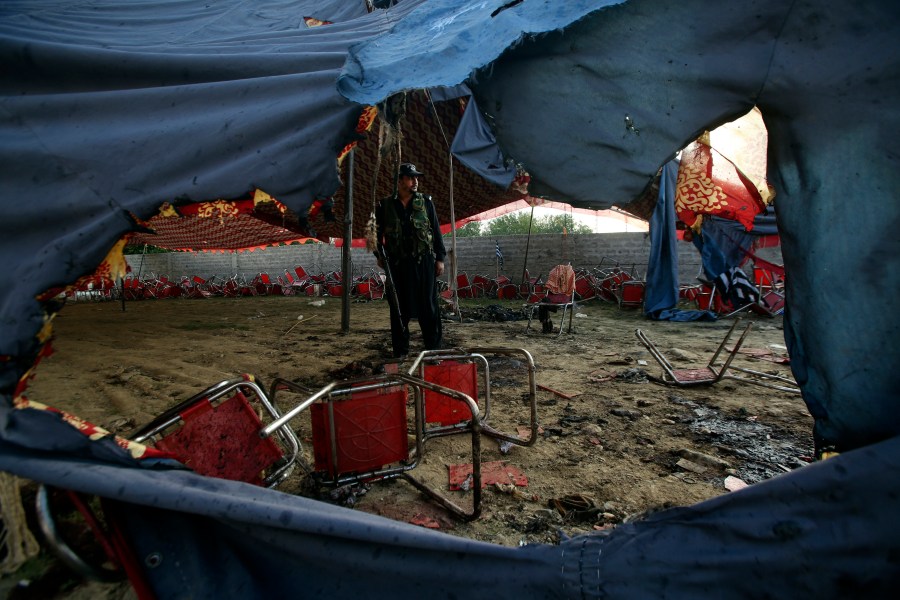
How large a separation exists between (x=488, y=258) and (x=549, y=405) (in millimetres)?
10014

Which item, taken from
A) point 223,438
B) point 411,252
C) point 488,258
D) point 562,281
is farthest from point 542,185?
point 488,258

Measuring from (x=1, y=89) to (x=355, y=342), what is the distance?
15.8 ft

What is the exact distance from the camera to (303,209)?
64.6 inches

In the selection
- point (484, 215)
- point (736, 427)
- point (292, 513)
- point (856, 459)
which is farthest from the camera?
point (484, 215)

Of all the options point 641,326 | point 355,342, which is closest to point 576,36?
point 355,342

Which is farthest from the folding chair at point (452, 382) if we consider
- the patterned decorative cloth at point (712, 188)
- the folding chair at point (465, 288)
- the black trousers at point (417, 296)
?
the folding chair at point (465, 288)

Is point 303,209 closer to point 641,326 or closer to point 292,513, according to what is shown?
point 292,513

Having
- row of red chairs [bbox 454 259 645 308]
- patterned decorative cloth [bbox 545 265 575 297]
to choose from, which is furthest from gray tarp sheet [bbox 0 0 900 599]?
row of red chairs [bbox 454 259 645 308]

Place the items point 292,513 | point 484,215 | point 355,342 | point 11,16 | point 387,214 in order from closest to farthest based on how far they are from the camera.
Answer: point 292,513 → point 11,16 → point 387,214 → point 355,342 → point 484,215

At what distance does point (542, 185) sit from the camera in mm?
1628

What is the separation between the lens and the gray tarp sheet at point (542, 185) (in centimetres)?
120

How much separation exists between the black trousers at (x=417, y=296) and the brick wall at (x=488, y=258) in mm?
5965

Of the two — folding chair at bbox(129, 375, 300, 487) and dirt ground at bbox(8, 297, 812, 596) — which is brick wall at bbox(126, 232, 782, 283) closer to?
dirt ground at bbox(8, 297, 812, 596)

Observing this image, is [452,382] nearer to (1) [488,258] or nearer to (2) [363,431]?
(2) [363,431]
